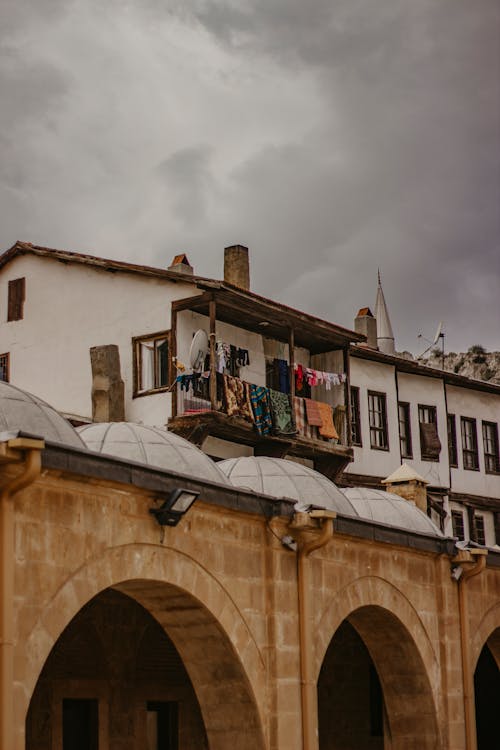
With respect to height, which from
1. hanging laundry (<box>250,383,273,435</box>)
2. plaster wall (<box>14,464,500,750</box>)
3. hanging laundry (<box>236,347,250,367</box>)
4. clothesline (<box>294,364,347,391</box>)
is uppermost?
clothesline (<box>294,364,347,391</box>)

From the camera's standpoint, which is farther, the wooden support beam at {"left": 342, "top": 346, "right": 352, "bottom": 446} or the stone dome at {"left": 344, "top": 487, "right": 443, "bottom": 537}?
the wooden support beam at {"left": 342, "top": 346, "right": 352, "bottom": 446}

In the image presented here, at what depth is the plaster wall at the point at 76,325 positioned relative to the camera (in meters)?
30.9

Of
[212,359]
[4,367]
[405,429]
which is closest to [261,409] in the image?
[212,359]

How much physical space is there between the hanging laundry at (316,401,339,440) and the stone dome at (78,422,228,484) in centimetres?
1498

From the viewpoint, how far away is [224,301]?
30.2 m

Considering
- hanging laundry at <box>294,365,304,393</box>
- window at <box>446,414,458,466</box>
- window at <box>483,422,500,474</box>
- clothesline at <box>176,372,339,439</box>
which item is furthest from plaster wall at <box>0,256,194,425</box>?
window at <box>483,422,500,474</box>

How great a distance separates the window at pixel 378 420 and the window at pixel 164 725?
17677 mm

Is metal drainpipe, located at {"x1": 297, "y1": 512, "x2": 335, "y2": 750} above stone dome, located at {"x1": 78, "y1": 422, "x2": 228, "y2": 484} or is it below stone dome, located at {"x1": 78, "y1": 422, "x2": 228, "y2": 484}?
below

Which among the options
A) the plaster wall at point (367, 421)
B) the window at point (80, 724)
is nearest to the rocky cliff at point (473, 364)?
the plaster wall at point (367, 421)

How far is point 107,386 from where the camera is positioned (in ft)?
101

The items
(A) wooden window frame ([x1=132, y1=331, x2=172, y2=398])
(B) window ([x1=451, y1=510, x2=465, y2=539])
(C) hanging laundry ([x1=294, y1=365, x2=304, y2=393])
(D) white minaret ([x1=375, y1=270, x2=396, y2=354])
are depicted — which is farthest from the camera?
(D) white minaret ([x1=375, y1=270, x2=396, y2=354])

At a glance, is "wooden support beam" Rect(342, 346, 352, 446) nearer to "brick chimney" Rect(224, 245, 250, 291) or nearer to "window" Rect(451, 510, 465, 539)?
"brick chimney" Rect(224, 245, 250, 291)

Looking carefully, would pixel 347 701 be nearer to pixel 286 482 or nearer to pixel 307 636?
pixel 286 482

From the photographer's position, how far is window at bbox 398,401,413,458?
39.0 metres
